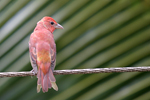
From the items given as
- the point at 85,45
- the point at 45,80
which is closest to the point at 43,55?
the point at 45,80

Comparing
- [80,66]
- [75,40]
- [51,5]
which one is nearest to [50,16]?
[51,5]

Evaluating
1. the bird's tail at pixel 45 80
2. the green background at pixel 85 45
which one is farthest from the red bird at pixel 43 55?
the green background at pixel 85 45

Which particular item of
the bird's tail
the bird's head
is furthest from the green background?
the bird's tail

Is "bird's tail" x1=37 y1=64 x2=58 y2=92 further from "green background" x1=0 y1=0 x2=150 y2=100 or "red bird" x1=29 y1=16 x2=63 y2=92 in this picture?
"green background" x1=0 y1=0 x2=150 y2=100

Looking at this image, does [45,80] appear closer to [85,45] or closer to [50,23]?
[85,45]

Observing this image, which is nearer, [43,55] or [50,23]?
[43,55]

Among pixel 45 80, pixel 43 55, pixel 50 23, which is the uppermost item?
pixel 50 23
